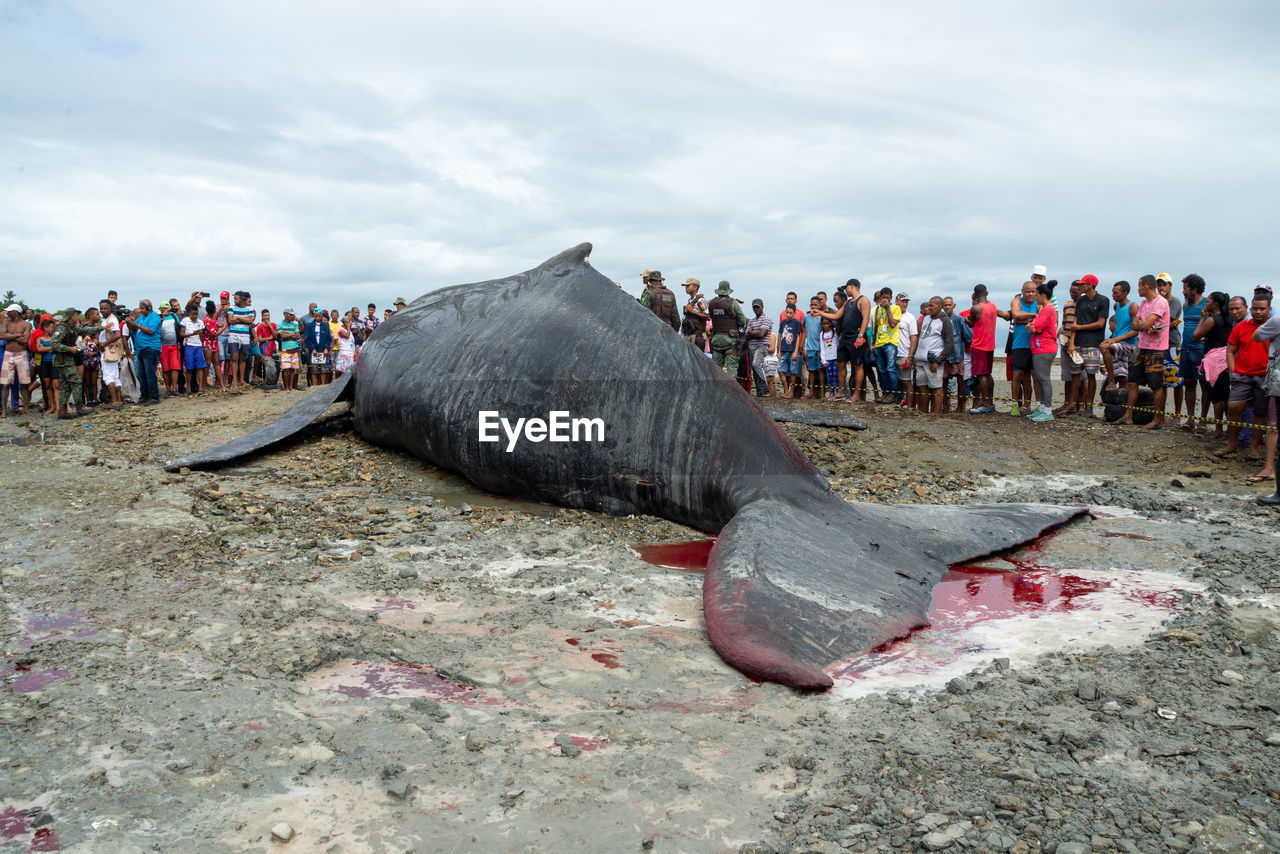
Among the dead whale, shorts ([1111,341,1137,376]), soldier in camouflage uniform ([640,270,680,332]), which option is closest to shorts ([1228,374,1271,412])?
shorts ([1111,341,1137,376])

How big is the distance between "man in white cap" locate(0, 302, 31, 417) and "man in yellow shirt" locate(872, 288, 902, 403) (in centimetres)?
1223

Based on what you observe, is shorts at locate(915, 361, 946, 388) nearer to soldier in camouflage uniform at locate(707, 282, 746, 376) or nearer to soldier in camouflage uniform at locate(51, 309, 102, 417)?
soldier in camouflage uniform at locate(707, 282, 746, 376)

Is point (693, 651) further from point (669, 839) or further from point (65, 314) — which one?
point (65, 314)

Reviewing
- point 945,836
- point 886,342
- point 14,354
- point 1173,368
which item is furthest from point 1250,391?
point 14,354

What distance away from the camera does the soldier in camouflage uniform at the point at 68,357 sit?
12359mm

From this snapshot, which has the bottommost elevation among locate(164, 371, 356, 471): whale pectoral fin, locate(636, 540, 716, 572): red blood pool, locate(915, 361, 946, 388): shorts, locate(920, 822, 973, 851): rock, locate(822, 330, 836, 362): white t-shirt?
locate(920, 822, 973, 851): rock

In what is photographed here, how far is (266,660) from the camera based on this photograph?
3430 millimetres

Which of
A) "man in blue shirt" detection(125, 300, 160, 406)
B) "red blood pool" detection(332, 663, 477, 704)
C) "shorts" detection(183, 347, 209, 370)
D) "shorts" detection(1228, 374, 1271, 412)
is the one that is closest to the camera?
"red blood pool" detection(332, 663, 477, 704)

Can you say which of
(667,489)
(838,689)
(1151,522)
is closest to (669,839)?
(838,689)

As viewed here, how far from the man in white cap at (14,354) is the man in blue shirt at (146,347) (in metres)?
1.38

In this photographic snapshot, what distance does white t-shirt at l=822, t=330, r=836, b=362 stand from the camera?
1370cm

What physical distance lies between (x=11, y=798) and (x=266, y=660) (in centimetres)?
104

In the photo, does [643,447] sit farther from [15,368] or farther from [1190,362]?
[15,368]

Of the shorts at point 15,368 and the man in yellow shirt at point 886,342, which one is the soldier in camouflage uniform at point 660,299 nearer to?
the man in yellow shirt at point 886,342
